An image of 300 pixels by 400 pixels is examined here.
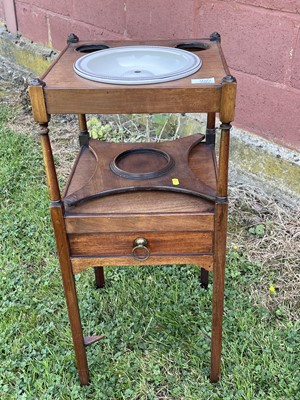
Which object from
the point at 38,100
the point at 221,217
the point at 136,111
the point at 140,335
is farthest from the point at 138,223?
the point at 140,335

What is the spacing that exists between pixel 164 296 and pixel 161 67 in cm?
105

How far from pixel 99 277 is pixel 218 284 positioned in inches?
28.9

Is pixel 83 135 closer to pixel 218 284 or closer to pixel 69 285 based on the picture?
pixel 69 285

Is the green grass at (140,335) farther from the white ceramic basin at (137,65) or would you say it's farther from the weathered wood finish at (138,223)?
the white ceramic basin at (137,65)

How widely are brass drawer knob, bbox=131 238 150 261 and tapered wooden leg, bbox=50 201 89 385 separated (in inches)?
8.1

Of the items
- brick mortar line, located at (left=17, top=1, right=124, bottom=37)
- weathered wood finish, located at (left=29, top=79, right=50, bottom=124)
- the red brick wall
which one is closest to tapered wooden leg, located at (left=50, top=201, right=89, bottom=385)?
weathered wood finish, located at (left=29, top=79, right=50, bottom=124)

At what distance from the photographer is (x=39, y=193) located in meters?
2.76

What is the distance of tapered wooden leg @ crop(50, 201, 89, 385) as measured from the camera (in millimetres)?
1403

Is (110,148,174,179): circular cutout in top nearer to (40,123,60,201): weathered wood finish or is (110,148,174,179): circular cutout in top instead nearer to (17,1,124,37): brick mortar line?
(40,123,60,201): weathered wood finish

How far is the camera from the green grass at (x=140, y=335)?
1.73m

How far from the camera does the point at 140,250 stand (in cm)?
147

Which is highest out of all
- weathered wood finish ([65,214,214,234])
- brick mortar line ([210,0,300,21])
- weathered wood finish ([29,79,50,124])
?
weathered wood finish ([29,79,50,124])

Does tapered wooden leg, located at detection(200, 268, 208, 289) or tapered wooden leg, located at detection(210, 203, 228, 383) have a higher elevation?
tapered wooden leg, located at detection(210, 203, 228, 383)

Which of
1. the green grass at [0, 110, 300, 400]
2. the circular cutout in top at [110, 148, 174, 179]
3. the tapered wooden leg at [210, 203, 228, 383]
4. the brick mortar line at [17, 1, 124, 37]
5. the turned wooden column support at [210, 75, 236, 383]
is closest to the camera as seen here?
the turned wooden column support at [210, 75, 236, 383]
